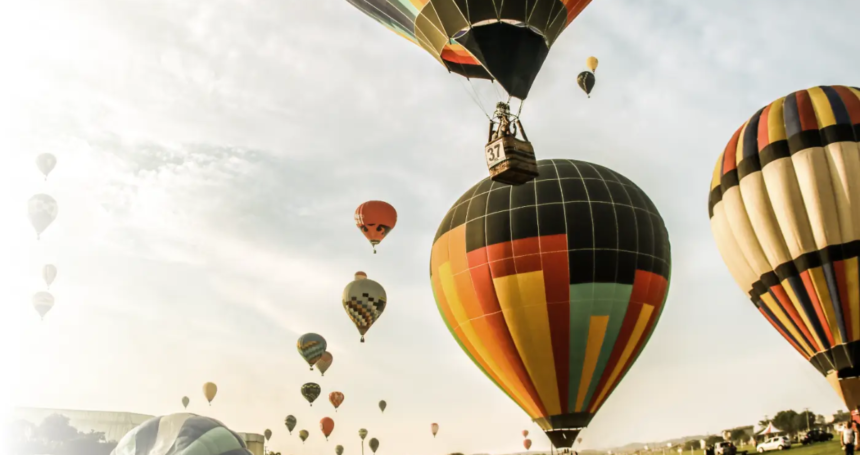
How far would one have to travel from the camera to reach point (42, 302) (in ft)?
117

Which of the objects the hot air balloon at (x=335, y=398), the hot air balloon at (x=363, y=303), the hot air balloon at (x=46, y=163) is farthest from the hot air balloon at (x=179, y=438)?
the hot air balloon at (x=335, y=398)

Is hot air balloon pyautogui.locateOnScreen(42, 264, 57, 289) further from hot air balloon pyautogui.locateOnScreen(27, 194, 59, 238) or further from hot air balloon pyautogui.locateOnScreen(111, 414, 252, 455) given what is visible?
hot air balloon pyautogui.locateOnScreen(111, 414, 252, 455)

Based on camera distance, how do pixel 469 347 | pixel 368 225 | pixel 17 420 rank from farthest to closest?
pixel 17 420, pixel 368 225, pixel 469 347

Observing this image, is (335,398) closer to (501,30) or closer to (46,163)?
(46,163)

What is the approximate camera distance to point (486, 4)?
13.7 meters

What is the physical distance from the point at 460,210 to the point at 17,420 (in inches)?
1692

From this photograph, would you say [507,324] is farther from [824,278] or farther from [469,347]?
[824,278]

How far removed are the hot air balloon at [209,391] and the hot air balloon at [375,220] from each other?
20.1 m

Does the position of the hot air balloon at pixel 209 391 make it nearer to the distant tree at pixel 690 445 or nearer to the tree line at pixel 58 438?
the tree line at pixel 58 438

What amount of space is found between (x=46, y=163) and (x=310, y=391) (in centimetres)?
1833

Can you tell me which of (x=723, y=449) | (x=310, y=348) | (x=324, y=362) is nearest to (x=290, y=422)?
(x=324, y=362)

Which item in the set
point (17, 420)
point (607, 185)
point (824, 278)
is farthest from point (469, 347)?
point (17, 420)

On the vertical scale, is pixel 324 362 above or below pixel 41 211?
below

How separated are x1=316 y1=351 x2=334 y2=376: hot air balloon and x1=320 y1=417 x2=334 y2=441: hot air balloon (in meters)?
8.19
